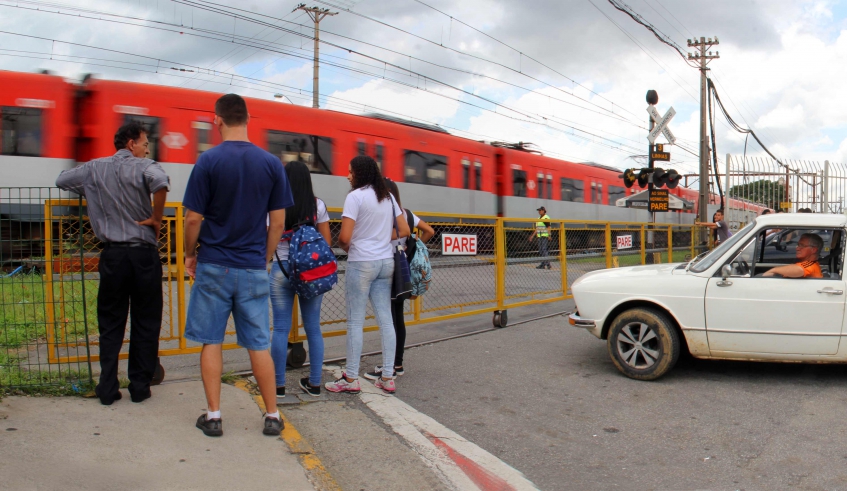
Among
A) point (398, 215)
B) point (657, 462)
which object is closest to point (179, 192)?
point (398, 215)

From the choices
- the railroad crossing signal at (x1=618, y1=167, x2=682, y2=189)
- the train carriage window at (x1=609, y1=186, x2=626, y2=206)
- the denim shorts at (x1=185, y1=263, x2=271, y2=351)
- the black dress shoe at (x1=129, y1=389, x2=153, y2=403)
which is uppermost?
the train carriage window at (x1=609, y1=186, x2=626, y2=206)

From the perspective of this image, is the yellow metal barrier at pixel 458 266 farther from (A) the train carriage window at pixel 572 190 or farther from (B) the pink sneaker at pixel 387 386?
(A) the train carriage window at pixel 572 190

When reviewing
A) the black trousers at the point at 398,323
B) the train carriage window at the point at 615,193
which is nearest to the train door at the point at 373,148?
the black trousers at the point at 398,323

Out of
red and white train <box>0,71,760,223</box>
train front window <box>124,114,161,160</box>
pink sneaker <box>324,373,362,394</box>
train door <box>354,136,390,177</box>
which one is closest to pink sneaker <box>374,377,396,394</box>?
pink sneaker <box>324,373,362,394</box>

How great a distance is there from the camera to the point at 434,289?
7.55 meters

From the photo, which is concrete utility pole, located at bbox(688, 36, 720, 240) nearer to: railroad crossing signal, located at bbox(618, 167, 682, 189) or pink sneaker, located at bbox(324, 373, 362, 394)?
railroad crossing signal, located at bbox(618, 167, 682, 189)

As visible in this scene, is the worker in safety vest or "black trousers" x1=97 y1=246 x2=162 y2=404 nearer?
"black trousers" x1=97 y1=246 x2=162 y2=404

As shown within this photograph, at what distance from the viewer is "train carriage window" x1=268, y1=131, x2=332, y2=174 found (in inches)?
584

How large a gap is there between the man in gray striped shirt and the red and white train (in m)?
9.41

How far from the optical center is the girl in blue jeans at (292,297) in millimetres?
4508

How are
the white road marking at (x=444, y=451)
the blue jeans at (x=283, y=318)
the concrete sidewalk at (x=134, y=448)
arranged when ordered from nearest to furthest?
1. the concrete sidewalk at (x=134, y=448)
2. the white road marking at (x=444, y=451)
3. the blue jeans at (x=283, y=318)

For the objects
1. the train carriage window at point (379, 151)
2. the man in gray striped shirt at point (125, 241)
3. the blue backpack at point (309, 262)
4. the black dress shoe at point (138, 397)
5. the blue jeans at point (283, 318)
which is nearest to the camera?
the man in gray striped shirt at point (125, 241)

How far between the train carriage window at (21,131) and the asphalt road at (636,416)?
30.0 ft

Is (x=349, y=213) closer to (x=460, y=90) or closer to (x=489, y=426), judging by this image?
(x=489, y=426)
